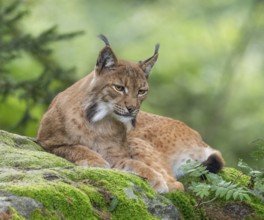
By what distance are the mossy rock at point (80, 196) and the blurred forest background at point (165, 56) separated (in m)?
4.50

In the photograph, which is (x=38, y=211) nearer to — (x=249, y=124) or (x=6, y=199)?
(x=6, y=199)

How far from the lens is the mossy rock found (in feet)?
17.0

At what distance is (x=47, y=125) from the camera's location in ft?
24.8

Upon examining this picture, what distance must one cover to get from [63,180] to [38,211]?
60 cm

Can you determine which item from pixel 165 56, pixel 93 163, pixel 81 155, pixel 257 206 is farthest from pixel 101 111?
pixel 165 56

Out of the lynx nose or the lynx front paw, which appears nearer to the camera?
the lynx front paw

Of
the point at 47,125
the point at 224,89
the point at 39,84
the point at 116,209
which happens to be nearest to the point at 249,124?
the point at 224,89

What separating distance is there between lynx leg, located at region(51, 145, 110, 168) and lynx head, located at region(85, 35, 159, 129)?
12.6 inches

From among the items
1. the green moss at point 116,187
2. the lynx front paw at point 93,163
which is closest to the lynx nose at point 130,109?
the lynx front paw at point 93,163

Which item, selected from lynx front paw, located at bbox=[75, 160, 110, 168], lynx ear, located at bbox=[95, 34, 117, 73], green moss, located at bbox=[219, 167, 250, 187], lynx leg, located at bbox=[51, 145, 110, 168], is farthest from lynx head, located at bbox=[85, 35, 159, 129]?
green moss, located at bbox=[219, 167, 250, 187]

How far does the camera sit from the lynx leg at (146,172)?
660 cm

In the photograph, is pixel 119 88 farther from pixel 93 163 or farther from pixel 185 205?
pixel 185 205

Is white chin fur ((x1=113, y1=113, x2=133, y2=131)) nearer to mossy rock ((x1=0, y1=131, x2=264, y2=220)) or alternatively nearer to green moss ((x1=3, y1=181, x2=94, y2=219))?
mossy rock ((x1=0, y1=131, x2=264, y2=220))

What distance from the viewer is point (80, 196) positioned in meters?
5.48
